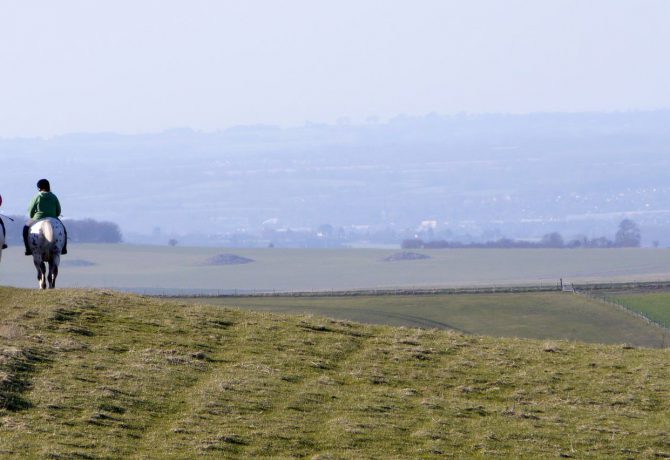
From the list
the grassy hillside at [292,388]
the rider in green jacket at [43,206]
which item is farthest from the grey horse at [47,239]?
the grassy hillside at [292,388]

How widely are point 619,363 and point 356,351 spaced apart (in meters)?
6.07

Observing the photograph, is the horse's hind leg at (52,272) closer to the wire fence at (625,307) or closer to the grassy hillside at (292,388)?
Answer: the grassy hillside at (292,388)

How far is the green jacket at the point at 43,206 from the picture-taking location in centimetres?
3569

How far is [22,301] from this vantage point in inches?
1325

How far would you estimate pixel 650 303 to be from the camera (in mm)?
99000

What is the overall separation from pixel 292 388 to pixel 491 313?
6579 cm

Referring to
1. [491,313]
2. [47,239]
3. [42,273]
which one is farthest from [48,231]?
[491,313]

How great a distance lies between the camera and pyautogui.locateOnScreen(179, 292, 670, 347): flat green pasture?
81125mm

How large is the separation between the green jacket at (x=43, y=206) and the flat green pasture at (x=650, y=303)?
56192 millimetres

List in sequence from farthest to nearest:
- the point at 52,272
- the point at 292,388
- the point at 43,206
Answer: the point at 52,272 → the point at 43,206 → the point at 292,388

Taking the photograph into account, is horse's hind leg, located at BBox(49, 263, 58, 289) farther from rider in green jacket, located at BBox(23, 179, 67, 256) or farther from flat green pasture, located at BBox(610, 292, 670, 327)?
flat green pasture, located at BBox(610, 292, 670, 327)

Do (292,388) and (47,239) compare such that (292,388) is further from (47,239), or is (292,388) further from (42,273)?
(42,273)

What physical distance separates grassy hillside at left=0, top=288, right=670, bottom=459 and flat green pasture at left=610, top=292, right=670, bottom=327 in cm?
5489

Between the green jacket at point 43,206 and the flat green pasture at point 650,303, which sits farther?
the flat green pasture at point 650,303
